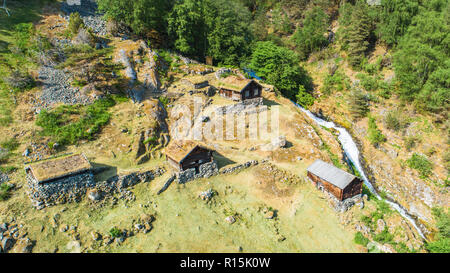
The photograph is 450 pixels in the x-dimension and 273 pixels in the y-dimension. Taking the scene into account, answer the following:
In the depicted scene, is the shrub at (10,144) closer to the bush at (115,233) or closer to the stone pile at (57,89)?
the stone pile at (57,89)

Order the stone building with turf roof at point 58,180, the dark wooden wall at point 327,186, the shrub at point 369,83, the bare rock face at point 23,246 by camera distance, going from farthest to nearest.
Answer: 1. the shrub at point 369,83
2. the dark wooden wall at point 327,186
3. the stone building with turf roof at point 58,180
4. the bare rock face at point 23,246

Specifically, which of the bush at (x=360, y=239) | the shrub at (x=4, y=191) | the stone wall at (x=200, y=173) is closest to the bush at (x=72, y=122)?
the shrub at (x=4, y=191)

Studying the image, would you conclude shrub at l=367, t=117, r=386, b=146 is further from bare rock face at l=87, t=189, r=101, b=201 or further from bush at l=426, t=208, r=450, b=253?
bare rock face at l=87, t=189, r=101, b=201

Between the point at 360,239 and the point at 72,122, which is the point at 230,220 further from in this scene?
the point at 72,122

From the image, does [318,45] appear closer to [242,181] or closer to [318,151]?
[318,151]

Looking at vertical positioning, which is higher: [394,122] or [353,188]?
[394,122]

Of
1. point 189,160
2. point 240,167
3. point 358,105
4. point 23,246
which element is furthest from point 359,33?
point 23,246
